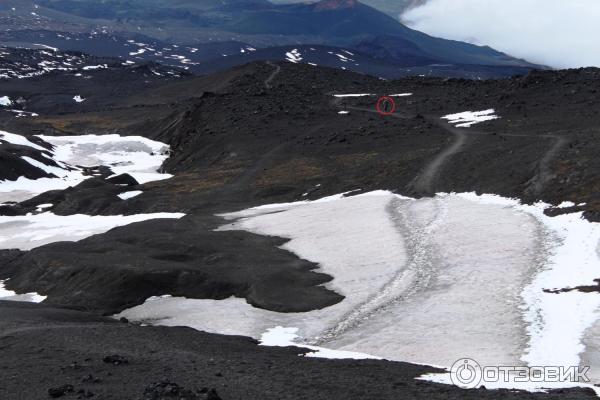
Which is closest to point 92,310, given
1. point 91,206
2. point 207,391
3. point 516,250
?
point 207,391

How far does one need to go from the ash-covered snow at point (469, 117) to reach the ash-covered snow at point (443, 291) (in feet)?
125

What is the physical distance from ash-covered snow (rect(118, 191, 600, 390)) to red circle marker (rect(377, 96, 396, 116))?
5633 cm

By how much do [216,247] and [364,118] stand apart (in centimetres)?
5915

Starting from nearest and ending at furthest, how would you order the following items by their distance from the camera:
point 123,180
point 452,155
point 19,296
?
point 19,296, point 452,155, point 123,180

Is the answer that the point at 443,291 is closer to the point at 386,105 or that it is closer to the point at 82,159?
the point at 386,105

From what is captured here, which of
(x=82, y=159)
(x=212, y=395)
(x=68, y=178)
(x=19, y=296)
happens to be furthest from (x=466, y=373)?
(x=82, y=159)

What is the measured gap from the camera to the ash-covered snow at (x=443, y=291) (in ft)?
83.9

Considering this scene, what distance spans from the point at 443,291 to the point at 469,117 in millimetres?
60150

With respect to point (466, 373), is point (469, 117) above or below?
above

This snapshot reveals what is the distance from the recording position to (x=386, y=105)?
4402 inches

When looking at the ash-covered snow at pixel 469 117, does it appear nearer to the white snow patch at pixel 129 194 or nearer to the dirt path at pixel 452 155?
the dirt path at pixel 452 155

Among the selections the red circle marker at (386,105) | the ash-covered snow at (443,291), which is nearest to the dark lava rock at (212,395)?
the ash-covered snow at (443,291)

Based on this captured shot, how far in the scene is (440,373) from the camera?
832 inches

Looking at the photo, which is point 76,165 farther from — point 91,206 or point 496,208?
point 496,208
